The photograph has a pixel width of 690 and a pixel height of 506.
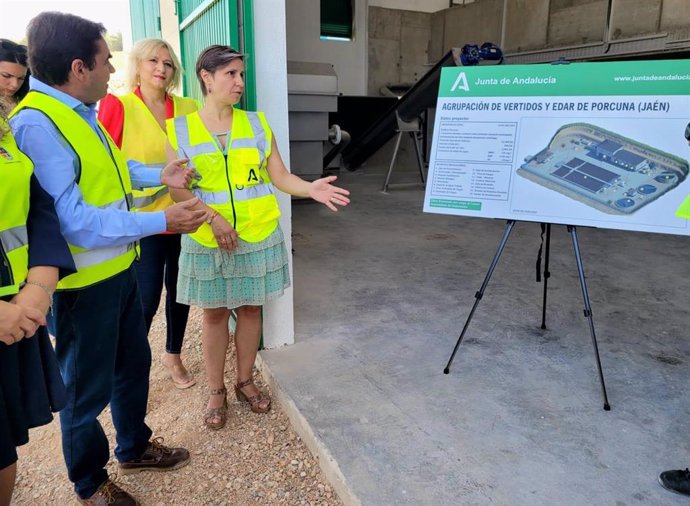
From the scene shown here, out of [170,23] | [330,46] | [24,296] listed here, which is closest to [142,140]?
[24,296]

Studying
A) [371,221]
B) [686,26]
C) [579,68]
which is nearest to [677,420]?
[579,68]

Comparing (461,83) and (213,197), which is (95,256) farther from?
(461,83)

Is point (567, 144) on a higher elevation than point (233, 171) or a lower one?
higher

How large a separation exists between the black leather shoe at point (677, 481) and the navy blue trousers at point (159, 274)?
200 cm

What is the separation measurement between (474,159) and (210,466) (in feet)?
5.56

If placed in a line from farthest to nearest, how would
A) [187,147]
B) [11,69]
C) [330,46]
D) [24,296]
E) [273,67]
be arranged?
1. [330,46]
2. [273,67]
3. [11,69]
4. [187,147]
5. [24,296]

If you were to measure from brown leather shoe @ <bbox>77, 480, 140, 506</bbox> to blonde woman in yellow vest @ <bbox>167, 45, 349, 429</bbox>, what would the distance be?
1.66 feet

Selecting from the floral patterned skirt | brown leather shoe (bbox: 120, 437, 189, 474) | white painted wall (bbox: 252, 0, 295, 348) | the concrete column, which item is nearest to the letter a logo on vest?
white painted wall (bbox: 252, 0, 295, 348)

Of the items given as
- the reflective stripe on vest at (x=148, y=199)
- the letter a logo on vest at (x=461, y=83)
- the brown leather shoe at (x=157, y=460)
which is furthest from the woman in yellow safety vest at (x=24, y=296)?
the letter a logo on vest at (x=461, y=83)

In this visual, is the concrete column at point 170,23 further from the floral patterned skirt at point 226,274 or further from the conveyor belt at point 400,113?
the floral patterned skirt at point 226,274

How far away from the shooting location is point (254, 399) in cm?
237

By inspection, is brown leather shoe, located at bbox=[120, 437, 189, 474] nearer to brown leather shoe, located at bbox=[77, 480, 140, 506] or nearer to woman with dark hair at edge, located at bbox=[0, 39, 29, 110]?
brown leather shoe, located at bbox=[77, 480, 140, 506]

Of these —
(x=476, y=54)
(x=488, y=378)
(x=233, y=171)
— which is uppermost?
(x=476, y=54)

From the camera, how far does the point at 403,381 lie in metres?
2.43
